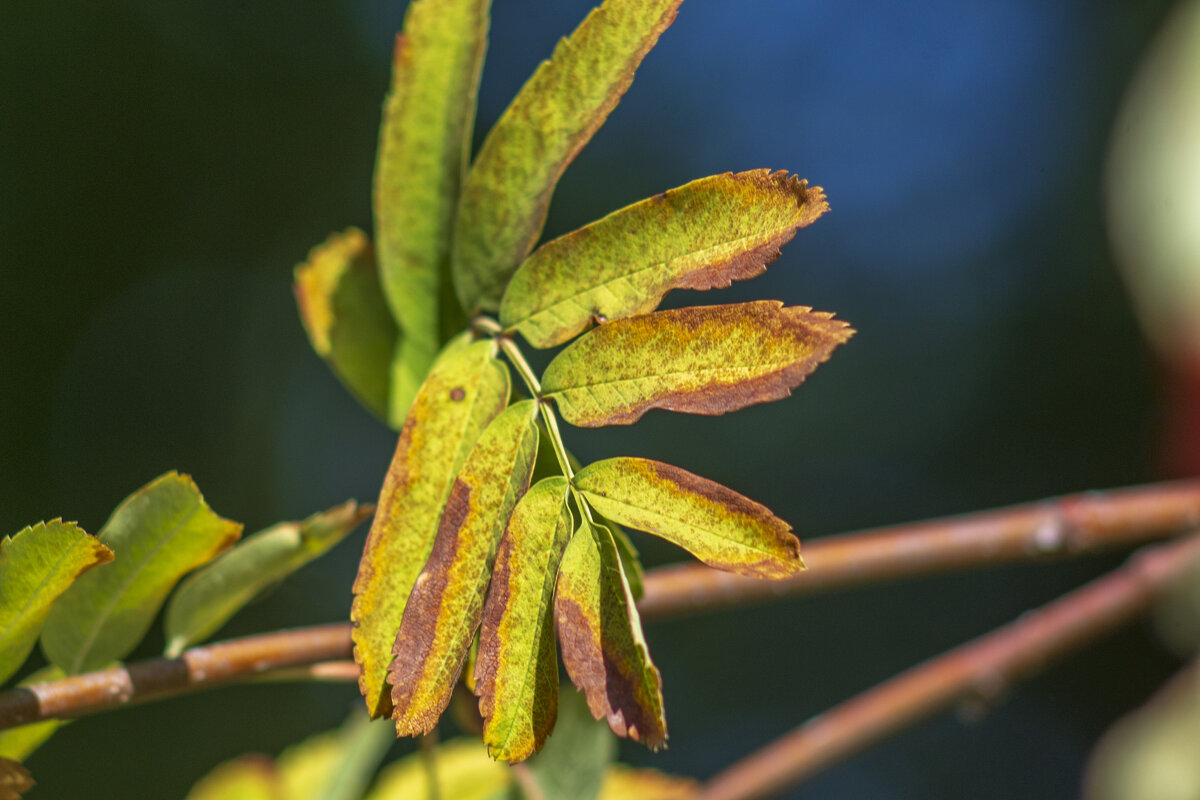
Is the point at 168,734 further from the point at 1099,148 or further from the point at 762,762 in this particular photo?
the point at 1099,148

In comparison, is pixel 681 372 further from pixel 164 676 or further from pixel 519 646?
pixel 164 676

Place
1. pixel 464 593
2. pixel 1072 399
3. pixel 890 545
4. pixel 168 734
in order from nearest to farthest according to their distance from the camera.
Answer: pixel 464 593
pixel 890 545
pixel 168 734
pixel 1072 399

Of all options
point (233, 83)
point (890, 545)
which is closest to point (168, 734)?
point (233, 83)

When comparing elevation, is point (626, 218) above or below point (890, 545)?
above

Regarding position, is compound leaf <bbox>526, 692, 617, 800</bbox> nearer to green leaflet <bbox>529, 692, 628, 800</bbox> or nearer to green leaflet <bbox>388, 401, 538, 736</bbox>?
green leaflet <bbox>529, 692, 628, 800</bbox>

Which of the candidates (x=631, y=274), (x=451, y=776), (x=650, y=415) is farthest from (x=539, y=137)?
(x=650, y=415)

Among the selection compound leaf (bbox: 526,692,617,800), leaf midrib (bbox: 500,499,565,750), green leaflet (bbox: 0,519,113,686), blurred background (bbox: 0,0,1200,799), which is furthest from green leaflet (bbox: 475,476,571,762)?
blurred background (bbox: 0,0,1200,799)

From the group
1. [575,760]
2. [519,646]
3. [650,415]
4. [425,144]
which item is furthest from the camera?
[650,415]
